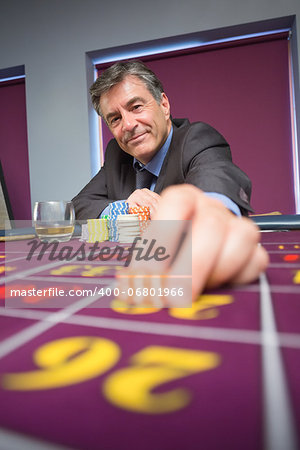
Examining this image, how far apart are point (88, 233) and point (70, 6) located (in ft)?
11.6

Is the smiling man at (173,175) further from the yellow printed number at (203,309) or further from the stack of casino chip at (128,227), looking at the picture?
the stack of casino chip at (128,227)

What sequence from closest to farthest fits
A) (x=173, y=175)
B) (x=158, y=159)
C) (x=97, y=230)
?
(x=97, y=230) → (x=173, y=175) → (x=158, y=159)

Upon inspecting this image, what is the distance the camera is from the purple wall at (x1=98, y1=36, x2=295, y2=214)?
3.42m

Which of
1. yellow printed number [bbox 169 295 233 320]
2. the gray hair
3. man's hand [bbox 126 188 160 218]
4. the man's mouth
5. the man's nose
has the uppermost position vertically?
the gray hair

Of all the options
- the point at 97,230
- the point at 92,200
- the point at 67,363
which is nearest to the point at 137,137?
the point at 92,200

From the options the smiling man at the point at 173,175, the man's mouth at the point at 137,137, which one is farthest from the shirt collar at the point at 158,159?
the man's mouth at the point at 137,137

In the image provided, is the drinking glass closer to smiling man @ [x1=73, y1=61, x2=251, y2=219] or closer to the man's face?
smiling man @ [x1=73, y1=61, x2=251, y2=219]

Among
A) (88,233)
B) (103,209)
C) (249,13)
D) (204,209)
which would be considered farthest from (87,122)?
(204,209)

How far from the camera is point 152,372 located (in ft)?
0.90

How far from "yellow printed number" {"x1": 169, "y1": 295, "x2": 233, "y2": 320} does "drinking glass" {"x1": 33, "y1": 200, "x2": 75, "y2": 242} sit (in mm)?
785

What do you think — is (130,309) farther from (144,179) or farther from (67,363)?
(144,179)

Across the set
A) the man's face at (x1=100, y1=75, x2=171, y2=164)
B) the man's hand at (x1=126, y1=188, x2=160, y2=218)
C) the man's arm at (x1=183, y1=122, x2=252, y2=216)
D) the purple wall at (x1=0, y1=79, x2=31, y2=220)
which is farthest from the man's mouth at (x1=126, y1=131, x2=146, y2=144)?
the purple wall at (x1=0, y1=79, x2=31, y2=220)

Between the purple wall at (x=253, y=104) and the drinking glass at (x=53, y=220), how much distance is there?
2.70m

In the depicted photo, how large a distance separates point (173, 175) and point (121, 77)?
57cm
